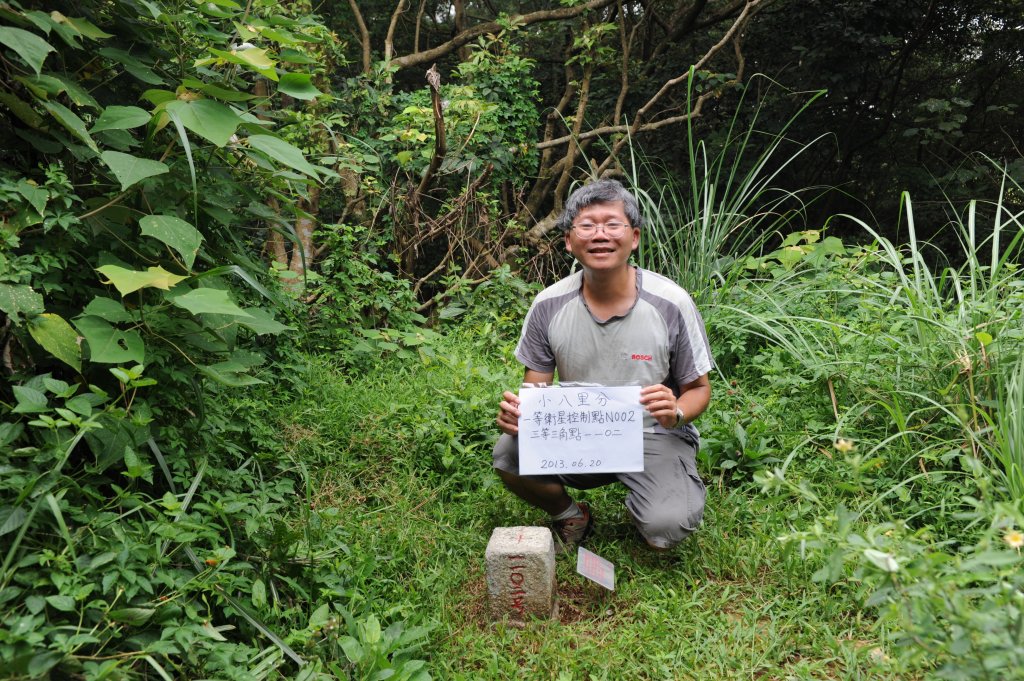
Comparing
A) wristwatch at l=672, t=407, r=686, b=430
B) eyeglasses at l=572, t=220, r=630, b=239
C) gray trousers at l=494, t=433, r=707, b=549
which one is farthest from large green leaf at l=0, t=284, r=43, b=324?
wristwatch at l=672, t=407, r=686, b=430

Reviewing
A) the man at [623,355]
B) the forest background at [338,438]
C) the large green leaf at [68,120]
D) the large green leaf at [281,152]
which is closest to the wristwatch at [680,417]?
the man at [623,355]

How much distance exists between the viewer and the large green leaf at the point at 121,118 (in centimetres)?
202

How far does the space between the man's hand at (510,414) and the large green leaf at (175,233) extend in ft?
3.34

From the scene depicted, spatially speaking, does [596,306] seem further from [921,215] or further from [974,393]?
[921,215]

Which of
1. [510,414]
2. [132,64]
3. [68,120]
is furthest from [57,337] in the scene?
[510,414]

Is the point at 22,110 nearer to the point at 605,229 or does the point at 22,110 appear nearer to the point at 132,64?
the point at 132,64

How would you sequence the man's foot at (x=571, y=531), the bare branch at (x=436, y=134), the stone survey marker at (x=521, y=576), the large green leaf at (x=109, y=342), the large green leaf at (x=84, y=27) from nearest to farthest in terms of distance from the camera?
the large green leaf at (x=109, y=342)
the large green leaf at (x=84, y=27)
the stone survey marker at (x=521, y=576)
the man's foot at (x=571, y=531)
the bare branch at (x=436, y=134)

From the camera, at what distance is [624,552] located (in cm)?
273

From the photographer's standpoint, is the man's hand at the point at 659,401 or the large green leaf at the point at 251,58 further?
the man's hand at the point at 659,401

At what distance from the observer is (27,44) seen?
1.82m

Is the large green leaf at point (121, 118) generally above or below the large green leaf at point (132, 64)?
below

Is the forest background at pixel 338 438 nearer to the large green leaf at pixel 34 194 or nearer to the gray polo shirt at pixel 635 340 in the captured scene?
the large green leaf at pixel 34 194

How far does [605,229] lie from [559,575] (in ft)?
3.81

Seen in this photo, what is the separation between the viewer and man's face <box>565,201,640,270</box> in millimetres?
2541
